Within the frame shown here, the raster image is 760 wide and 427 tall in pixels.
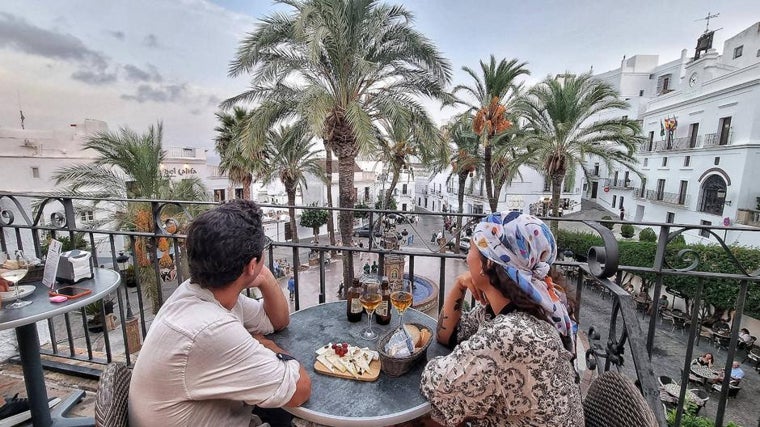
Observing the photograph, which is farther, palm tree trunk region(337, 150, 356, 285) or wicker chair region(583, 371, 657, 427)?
palm tree trunk region(337, 150, 356, 285)

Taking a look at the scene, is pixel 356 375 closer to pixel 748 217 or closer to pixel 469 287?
pixel 469 287

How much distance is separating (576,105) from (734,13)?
20.8m

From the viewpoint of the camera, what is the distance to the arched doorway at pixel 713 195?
18.9m

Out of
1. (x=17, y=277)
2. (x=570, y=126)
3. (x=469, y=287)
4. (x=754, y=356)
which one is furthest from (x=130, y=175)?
(x=754, y=356)

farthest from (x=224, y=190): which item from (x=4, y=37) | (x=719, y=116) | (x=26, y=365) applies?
(x=719, y=116)

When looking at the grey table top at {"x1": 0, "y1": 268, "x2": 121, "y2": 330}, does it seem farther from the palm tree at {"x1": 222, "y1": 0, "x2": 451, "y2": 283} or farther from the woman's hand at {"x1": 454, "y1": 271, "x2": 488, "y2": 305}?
the palm tree at {"x1": 222, "y1": 0, "x2": 451, "y2": 283}

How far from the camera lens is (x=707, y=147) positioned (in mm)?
19438

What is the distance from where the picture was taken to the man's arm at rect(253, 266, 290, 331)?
1634mm

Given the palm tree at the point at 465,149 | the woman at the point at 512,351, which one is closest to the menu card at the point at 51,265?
the woman at the point at 512,351

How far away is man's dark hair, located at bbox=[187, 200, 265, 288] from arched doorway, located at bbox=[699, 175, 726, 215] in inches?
1054

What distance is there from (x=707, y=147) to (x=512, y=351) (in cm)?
2706

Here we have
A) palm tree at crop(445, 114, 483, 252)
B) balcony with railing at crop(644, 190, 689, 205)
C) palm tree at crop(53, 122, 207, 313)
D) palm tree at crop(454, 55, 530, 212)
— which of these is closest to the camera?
palm tree at crop(53, 122, 207, 313)

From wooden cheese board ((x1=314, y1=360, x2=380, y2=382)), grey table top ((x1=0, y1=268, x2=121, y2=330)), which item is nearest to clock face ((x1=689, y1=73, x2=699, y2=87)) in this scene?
wooden cheese board ((x1=314, y1=360, x2=380, y2=382))

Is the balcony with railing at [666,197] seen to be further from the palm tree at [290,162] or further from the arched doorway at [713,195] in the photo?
the palm tree at [290,162]
